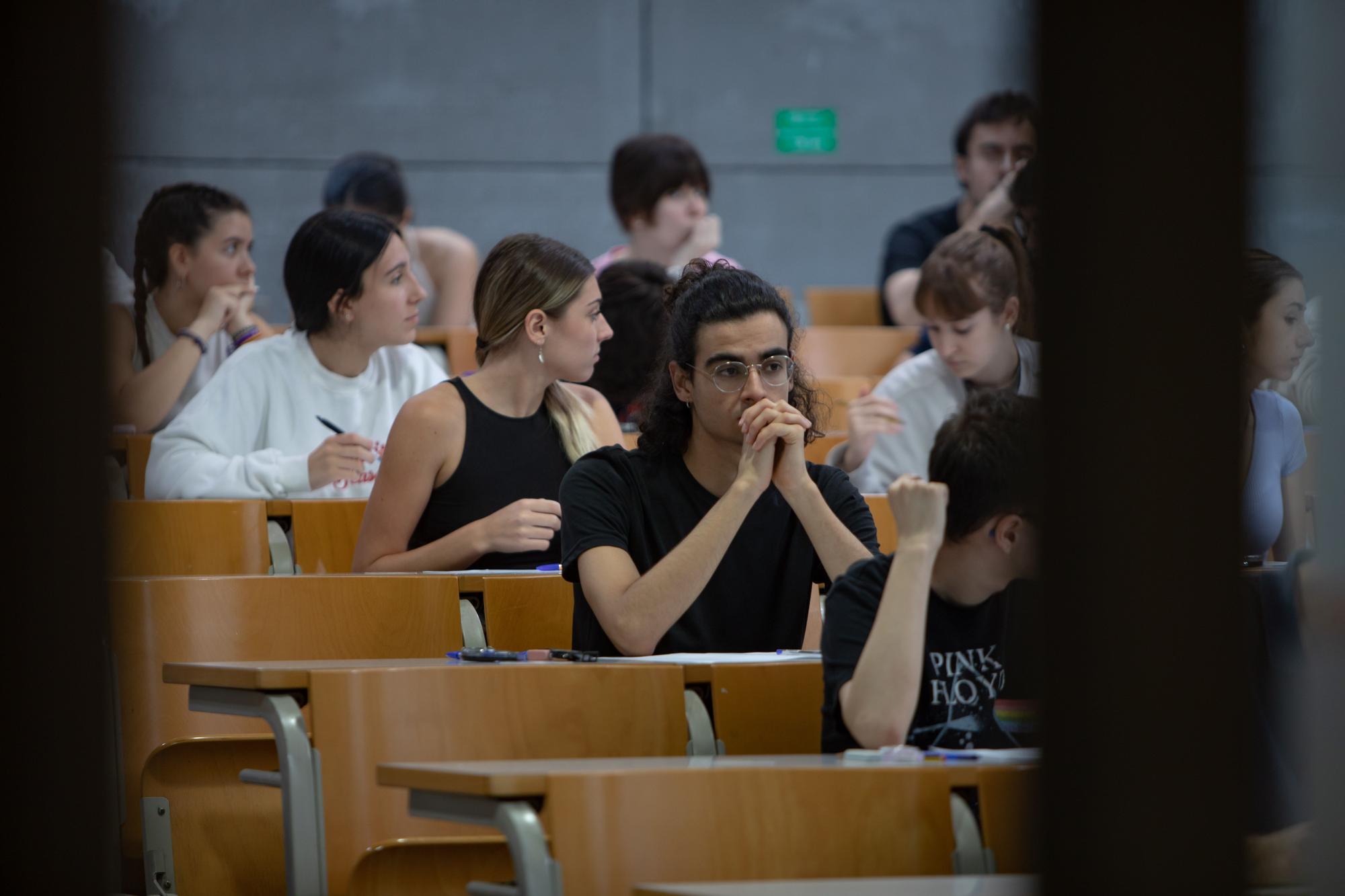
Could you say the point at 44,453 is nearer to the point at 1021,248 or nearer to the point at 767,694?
the point at 767,694

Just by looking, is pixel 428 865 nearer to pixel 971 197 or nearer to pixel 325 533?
pixel 325 533

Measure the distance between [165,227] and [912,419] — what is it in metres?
1.97

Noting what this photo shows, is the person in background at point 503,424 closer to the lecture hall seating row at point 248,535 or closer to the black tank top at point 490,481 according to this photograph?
the black tank top at point 490,481

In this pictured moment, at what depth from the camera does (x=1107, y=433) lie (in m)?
0.58

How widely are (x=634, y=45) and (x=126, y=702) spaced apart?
15.3 ft

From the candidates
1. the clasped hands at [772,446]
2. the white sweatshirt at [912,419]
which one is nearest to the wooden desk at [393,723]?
the clasped hands at [772,446]

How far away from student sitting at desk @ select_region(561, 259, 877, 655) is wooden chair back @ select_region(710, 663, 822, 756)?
277mm

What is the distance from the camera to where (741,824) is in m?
1.51

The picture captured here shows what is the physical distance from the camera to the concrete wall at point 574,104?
20.5 ft

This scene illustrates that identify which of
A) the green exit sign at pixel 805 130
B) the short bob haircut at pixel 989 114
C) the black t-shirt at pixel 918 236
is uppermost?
the green exit sign at pixel 805 130

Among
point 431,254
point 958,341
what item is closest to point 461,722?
point 958,341

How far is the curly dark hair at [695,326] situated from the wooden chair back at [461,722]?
2.01 feet

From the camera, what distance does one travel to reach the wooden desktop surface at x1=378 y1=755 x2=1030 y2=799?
1476mm

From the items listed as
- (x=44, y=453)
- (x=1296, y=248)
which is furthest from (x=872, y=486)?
(x=44, y=453)
